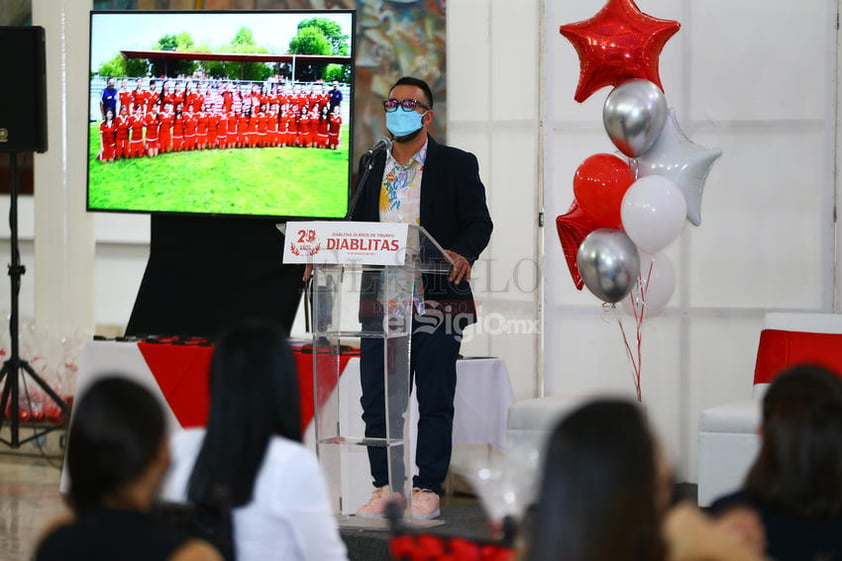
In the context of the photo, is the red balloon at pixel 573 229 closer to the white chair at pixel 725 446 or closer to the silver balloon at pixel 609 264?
the silver balloon at pixel 609 264

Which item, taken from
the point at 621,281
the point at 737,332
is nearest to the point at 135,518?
the point at 621,281

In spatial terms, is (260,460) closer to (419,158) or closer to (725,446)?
(419,158)

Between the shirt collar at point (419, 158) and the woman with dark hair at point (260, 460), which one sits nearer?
the woman with dark hair at point (260, 460)

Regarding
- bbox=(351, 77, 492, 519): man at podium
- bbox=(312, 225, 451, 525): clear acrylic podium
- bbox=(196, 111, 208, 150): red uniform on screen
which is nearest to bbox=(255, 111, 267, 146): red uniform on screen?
bbox=(196, 111, 208, 150): red uniform on screen

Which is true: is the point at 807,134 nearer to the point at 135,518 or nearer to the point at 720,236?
the point at 720,236

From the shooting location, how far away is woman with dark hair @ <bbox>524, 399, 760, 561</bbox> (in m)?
1.35

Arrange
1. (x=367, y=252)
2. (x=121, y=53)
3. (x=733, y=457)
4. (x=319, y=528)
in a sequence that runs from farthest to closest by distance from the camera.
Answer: (x=121, y=53), (x=733, y=457), (x=367, y=252), (x=319, y=528)

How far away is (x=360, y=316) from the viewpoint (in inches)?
156

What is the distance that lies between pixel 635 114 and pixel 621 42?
400 millimetres

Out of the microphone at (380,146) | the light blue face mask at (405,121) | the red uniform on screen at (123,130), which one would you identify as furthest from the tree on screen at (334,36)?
the microphone at (380,146)

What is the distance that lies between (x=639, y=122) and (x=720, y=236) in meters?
1.08

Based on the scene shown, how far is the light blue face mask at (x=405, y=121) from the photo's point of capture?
409 cm

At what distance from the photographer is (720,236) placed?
5.20m

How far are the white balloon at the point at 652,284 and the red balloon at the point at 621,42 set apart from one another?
71 cm
